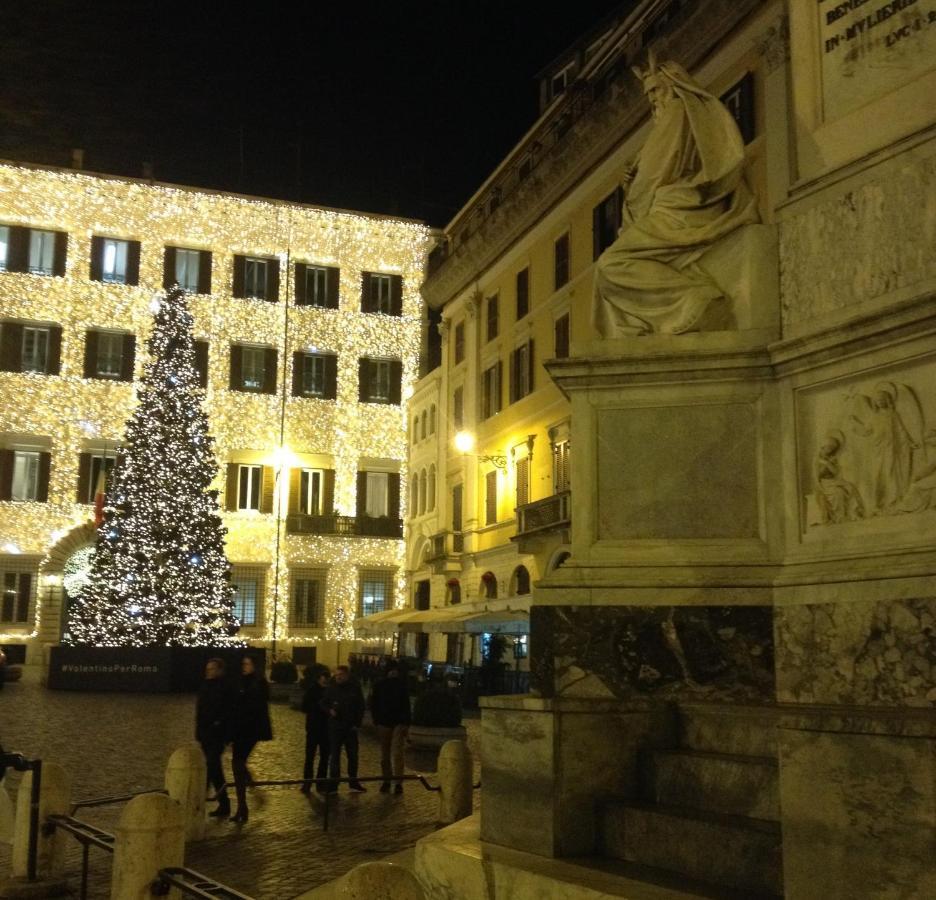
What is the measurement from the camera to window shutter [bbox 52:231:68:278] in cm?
3953

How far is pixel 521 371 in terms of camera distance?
34.0 meters

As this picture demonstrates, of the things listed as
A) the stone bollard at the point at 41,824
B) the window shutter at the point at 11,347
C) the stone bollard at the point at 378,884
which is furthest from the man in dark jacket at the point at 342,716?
the window shutter at the point at 11,347

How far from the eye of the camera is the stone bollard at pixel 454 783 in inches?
343

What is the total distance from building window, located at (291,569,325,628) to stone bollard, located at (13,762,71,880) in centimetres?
3356

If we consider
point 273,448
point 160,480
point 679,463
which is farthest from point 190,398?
point 679,463

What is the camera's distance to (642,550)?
5.33 metres

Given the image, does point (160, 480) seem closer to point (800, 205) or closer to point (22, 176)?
point (22, 176)

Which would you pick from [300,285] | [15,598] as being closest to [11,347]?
[15,598]

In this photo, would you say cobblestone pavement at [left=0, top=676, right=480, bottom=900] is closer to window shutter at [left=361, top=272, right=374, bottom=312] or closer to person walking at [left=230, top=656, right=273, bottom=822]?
person walking at [left=230, top=656, right=273, bottom=822]

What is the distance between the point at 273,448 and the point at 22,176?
39.4ft

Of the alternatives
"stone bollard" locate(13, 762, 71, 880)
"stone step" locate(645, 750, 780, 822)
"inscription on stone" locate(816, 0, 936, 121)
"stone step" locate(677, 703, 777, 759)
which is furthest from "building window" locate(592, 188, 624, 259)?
"stone step" locate(645, 750, 780, 822)

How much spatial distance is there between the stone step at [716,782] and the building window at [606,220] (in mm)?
24052

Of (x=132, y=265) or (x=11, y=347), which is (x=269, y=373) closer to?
(x=132, y=265)

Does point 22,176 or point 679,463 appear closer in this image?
point 679,463
